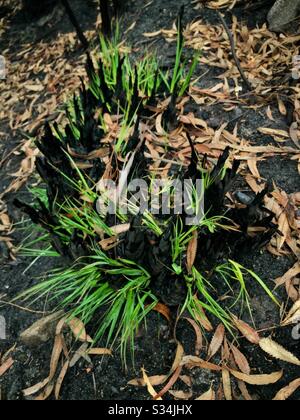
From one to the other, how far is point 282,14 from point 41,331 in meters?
2.29

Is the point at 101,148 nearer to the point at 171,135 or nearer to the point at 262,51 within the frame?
the point at 171,135

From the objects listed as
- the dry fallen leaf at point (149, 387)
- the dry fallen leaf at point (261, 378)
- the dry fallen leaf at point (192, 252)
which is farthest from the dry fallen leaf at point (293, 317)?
the dry fallen leaf at point (149, 387)

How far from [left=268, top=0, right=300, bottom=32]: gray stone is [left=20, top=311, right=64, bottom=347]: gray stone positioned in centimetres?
214

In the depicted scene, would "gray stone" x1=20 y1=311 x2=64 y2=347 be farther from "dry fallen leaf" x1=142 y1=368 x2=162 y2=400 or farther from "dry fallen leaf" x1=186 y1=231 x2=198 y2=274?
"dry fallen leaf" x1=186 y1=231 x2=198 y2=274

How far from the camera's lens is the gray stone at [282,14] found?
2238 millimetres

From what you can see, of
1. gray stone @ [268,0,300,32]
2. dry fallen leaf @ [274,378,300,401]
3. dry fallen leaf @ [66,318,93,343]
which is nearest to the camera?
dry fallen leaf @ [274,378,300,401]

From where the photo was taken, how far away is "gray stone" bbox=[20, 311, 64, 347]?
1.52 metres

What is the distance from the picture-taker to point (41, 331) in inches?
60.2

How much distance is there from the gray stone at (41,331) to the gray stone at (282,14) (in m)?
2.14

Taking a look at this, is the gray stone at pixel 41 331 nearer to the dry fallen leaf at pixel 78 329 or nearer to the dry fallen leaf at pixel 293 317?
the dry fallen leaf at pixel 78 329

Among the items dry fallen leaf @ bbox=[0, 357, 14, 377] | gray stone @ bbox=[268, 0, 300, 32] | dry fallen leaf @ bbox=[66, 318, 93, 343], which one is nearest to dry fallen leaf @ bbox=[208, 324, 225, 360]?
dry fallen leaf @ bbox=[66, 318, 93, 343]

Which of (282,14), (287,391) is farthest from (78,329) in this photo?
(282,14)
